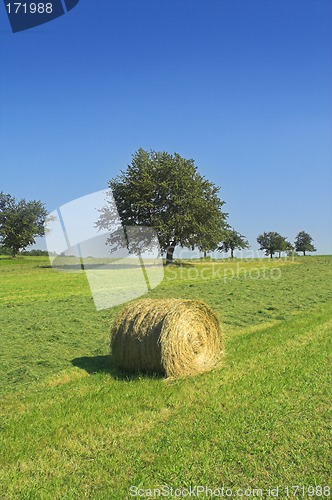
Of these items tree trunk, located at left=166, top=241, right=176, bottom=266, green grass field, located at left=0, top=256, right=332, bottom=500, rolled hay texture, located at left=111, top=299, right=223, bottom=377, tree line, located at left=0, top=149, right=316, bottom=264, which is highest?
tree line, located at left=0, top=149, right=316, bottom=264

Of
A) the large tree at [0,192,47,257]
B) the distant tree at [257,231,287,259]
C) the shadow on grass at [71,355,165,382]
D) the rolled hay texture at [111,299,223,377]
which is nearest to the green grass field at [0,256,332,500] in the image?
the shadow on grass at [71,355,165,382]

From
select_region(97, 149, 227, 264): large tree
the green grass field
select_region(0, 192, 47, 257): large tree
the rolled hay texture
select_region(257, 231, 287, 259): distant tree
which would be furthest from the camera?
select_region(257, 231, 287, 259): distant tree

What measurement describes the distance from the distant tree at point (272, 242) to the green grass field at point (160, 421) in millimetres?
95161

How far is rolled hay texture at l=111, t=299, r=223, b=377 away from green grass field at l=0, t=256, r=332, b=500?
0.31m

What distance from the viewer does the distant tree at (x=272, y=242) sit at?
105 m

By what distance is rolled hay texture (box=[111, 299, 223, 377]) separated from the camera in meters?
8.41

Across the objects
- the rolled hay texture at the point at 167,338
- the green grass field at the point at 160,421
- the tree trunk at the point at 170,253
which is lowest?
the green grass field at the point at 160,421

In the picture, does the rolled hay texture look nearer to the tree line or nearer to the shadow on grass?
the shadow on grass

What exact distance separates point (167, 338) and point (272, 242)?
102m

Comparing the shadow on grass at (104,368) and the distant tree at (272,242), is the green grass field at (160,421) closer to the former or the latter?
the shadow on grass at (104,368)

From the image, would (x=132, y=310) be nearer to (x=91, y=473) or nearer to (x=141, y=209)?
(x=91, y=473)

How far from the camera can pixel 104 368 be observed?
30.7 feet

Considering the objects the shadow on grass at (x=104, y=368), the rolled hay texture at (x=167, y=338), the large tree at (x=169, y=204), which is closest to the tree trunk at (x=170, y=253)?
the large tree at (x=169, y=204)

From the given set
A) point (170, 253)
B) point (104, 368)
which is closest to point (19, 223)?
Answer: point (170, 253)
